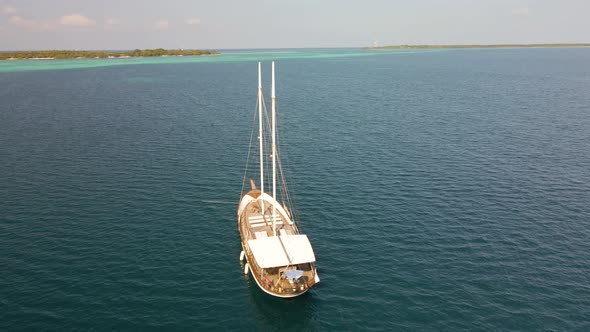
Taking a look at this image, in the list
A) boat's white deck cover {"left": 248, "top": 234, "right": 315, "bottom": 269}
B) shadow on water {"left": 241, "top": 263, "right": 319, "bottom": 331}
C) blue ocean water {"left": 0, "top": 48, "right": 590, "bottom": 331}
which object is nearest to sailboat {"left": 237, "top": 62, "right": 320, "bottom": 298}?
boat's white deck cover {"left": 248, "top": 234, "right": 315, "bottom": 269}

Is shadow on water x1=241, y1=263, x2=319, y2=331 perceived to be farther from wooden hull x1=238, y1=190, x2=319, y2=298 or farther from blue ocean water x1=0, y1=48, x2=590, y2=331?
wooden hull x1=238, y1=190, x2=319, y2=298

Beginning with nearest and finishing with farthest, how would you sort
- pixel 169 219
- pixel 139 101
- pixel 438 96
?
pixel 169 219 → pixel 139 101 → pixel 438 96

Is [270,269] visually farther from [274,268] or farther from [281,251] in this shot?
[281,251]

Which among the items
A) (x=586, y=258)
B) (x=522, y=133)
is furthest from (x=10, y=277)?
(x=522, y=133)

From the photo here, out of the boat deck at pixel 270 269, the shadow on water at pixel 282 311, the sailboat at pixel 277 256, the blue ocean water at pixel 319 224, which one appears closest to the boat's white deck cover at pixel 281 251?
the sailboat at pixel 277 256

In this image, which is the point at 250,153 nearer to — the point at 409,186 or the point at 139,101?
the point at 409,186

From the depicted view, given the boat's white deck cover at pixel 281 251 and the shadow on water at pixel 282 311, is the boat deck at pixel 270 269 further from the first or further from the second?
the shadow on water at pixel 282 311

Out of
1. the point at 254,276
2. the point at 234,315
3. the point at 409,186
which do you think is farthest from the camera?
the point at 409,186
